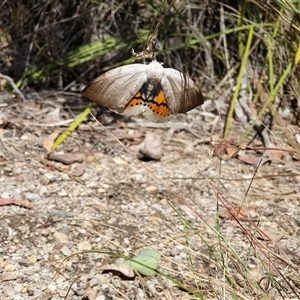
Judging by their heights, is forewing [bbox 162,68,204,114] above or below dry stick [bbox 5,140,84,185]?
above

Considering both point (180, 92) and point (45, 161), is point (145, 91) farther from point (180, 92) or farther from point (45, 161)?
point (45, 161)

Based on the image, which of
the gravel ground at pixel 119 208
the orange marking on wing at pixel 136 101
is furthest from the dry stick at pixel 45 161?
the orange marking on wing at pixel 136 101

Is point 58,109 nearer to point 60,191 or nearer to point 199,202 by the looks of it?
point 60,191

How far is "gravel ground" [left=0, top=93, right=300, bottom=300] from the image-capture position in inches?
75.2

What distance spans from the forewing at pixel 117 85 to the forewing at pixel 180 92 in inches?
2.8

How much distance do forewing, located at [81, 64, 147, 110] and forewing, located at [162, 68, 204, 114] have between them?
0.07 metres

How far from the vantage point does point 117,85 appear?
1729 mm

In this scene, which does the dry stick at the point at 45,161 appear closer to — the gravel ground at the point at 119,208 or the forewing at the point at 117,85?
the gravel ground at the point at 119,208

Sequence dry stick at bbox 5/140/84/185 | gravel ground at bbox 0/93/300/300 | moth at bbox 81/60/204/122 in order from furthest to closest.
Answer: dry stick at bbox 5/140/84/185
gravel ground at bbox 0/93/300/300
moth at bbox 81/60/204/122

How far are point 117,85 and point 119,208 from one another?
29.6 inches

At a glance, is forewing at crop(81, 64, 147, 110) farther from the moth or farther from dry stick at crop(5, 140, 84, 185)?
dry stick at crop(5, 140, 84, 185)

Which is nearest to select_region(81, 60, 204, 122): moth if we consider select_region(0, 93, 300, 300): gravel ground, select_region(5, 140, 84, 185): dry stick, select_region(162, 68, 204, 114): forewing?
select_region(162, 68, 204, 114): forewing

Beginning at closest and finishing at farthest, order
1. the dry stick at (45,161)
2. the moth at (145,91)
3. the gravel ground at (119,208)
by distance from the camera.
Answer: the moth at (145,91) → the gravel ground at (119,208) → the dry stick at (45,161)

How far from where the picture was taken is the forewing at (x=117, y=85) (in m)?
1.71
